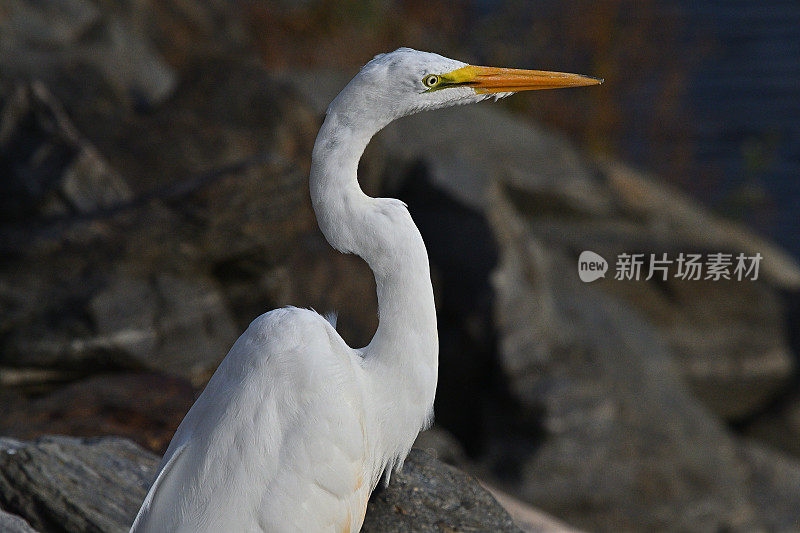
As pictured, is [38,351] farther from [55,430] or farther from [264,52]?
[264,52]

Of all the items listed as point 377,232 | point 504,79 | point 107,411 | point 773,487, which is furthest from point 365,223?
point 773,487

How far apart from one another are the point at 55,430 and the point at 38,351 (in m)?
0.98

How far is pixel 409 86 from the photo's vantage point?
2.23 meters

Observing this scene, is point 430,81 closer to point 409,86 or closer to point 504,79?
point 409,86

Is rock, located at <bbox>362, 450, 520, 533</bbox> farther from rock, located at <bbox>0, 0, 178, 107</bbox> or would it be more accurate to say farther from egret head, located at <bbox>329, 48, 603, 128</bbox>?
rock, located at <bbox>0, 0, 178, 107</bbox>

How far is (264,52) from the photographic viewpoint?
9234 mm

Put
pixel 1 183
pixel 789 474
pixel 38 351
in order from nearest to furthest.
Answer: pixel 38 351
pixel 1 183
pixel 789 474

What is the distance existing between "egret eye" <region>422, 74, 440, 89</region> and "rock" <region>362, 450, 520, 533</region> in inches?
44.8

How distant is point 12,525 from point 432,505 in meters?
1.11

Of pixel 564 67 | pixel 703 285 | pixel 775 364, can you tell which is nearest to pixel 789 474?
pixel 775 364

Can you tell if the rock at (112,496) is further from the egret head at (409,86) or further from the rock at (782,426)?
the rock at (782,426)

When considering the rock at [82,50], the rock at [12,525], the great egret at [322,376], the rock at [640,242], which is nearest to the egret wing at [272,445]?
the great egret at [322,376]

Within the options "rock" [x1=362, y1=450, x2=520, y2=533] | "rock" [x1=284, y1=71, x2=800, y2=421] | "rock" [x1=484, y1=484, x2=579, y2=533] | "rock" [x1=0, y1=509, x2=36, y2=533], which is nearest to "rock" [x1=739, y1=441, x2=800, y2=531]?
"rock" [x1=284, y1=71, x2=800, y2=421]

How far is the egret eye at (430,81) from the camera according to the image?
223 centimetres
